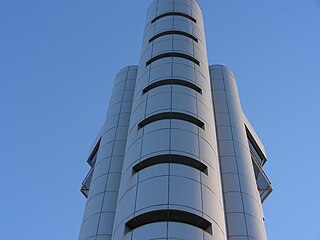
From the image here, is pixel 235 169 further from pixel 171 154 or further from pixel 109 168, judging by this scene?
pixel 109 168

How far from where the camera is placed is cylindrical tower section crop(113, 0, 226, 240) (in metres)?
25.4

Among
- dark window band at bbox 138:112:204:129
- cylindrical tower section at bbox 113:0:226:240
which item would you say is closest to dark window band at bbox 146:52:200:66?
cylindrical tower section at bbox 113:0:226:240

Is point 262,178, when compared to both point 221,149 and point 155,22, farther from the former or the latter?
point 155,22

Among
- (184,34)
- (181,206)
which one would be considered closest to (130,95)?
(184,34)

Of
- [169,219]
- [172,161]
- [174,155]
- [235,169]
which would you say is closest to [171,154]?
[174,155]

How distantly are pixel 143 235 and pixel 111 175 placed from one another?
1092 cm

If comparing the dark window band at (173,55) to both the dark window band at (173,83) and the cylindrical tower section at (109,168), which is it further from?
the cylindrical tower section at (109,168)

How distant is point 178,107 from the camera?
106ft

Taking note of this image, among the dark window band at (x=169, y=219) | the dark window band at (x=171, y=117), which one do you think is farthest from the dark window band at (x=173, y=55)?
the dark window band at (x=169, y=219)

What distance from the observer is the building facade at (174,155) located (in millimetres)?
25703

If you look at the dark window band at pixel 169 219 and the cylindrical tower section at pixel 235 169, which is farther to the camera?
the cylindrical tower section at pixel 235 169

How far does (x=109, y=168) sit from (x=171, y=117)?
748 cm

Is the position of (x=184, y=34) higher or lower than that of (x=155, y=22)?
lower

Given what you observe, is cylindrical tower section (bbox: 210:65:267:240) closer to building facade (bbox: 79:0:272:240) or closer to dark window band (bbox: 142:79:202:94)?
building facade (bbox: 79:0:272:240)
